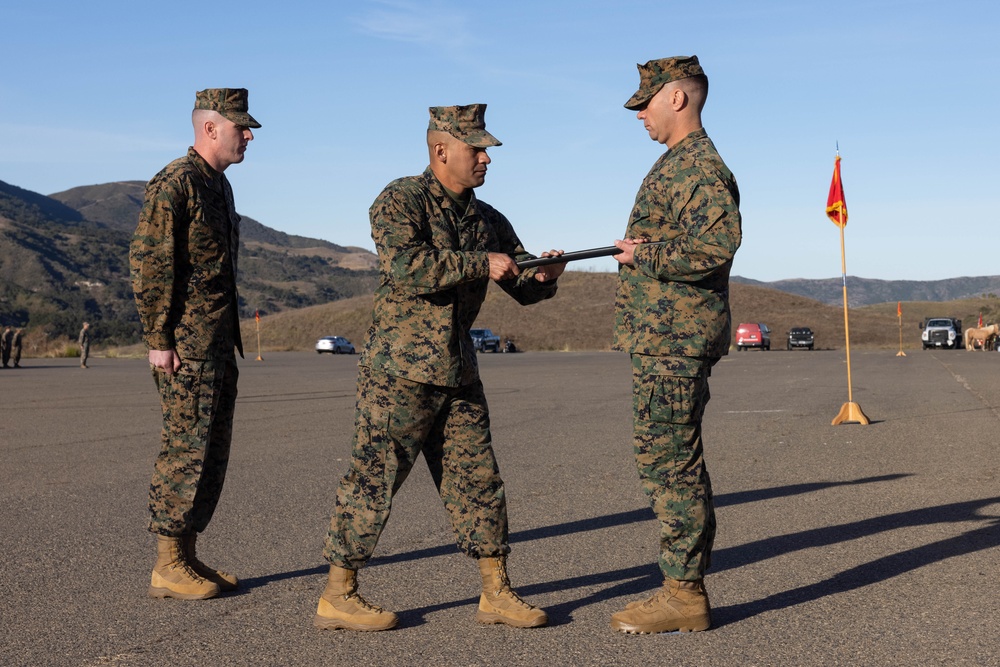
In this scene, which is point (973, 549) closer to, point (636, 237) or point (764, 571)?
point (764, 571)

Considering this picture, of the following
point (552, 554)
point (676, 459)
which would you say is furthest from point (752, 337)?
point (676, 459)

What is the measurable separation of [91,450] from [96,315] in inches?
4979

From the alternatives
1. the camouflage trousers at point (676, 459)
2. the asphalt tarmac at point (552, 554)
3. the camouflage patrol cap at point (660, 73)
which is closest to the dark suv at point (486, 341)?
the asphalt tarmac at point (552, 554)

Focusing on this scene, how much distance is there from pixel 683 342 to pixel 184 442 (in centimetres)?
225

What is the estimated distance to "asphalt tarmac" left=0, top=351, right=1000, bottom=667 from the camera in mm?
4582

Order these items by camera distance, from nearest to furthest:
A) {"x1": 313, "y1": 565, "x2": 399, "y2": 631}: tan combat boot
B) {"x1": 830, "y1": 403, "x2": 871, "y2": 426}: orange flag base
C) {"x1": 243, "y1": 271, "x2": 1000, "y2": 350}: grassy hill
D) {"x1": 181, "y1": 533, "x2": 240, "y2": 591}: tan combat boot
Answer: {"x1": 313, "y1": 565, "x2": 399, "y2": 631}: tan combat boot, {"x1": 181, "y1": 533, "x2": 240, "y2": 591}: tan combat boot, {"x1": 830, "y1": 403, "x2": 871, "y2": 426}: orange flag base, {"x1": 243, "y1": 271, "x2": 1000, "y2": 350}: grassy hill

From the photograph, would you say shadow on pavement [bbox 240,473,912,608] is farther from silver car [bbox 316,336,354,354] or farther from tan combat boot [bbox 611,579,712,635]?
silver car [bbox 316,336,354,354]

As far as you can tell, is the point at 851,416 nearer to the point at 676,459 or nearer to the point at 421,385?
the point at 676,459

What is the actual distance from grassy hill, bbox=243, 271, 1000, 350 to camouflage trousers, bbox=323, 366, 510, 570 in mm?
77592

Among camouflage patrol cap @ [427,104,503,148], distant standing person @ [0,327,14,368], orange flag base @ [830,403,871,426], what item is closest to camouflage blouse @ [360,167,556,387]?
camouflage patrol cap @ [427,104,503,148]

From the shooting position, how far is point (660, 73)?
4.82 metres

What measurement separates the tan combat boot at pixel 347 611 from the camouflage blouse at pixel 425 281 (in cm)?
87

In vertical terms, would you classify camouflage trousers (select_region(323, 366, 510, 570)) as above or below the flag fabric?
below

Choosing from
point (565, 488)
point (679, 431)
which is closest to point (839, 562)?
point (679, 431)
